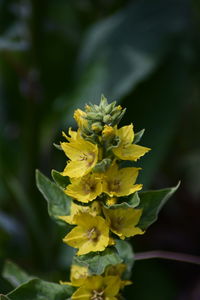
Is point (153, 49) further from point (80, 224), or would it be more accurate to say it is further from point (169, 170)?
point (80, 224)

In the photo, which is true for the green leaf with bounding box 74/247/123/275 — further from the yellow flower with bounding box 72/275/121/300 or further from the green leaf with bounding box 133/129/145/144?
the green leaf with bounding box 133/129/145/144

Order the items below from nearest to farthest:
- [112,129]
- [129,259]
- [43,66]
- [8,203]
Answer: [112,129] → [129,259] → [8,203] → [43,66]

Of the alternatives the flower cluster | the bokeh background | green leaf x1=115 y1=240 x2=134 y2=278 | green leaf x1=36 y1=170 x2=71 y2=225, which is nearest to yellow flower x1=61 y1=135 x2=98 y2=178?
the flower cluster

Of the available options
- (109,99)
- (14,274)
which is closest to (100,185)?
(14,274)

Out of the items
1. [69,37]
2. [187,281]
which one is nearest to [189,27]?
[69,37]

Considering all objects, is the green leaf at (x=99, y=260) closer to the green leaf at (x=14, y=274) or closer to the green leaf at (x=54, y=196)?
the green leaf at (x=54, y=196)

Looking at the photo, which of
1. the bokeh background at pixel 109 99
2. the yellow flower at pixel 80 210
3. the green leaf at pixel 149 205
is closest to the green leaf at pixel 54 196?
the yellow flower at pixel 80 210
